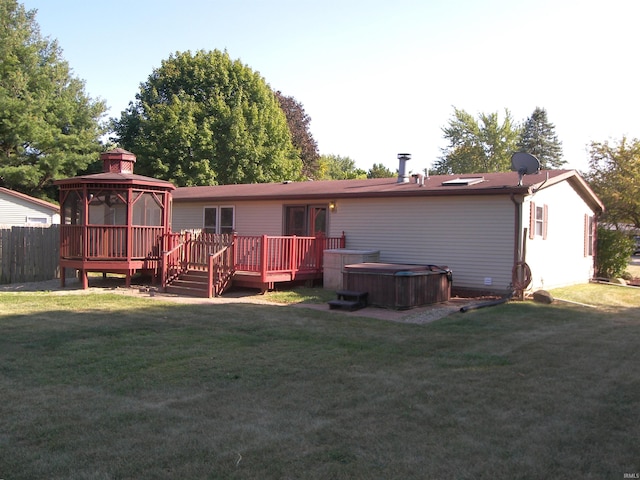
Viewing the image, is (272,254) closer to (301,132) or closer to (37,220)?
(37,220)

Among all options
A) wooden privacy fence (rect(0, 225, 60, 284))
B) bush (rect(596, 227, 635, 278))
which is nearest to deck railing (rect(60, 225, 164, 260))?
wooden privacy fence (rect(0, 225, 60, 284))

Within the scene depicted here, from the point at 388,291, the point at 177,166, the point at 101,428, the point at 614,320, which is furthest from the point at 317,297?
the point at 177,166

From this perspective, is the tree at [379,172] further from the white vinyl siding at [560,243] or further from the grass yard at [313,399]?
the grass yard at [313,399]

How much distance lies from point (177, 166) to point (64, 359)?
26.6 m

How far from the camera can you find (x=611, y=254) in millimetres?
19484

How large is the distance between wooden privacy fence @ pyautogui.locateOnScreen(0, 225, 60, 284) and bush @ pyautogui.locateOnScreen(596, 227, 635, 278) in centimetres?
1763

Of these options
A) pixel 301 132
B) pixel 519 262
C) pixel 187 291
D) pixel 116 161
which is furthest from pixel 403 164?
pixel 301 132

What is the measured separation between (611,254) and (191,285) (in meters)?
14.5

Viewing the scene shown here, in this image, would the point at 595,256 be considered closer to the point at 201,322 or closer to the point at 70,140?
the point at 201,322

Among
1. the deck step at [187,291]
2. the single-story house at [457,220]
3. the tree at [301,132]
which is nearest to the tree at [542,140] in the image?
the tree at [301,132]

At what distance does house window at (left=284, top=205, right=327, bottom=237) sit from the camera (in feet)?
53.5

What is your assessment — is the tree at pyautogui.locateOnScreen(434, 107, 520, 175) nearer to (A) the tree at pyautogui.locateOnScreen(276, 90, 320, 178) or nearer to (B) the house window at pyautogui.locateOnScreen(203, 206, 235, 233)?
(A) the tree at pyautogui.locateOnScreen(276, 90, 320, 178)

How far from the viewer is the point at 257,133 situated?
3384 centimetres

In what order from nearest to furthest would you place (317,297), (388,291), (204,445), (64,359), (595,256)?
(204,445) → (64,359) → (388,291) → (317,297) → (595,256)
